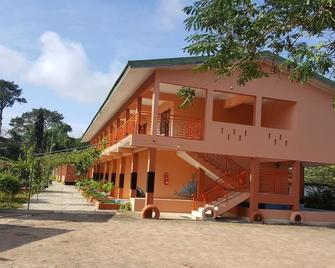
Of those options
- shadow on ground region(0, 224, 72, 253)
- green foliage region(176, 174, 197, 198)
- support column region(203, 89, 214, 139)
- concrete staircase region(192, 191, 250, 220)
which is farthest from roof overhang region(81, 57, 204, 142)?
shadow on ground region(0, 224, 72, 253)

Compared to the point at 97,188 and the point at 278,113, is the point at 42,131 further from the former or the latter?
the point at 278,113

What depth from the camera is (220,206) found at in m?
18.8

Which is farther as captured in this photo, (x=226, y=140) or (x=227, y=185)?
(x=227, y=185)

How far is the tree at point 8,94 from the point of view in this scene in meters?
92.7

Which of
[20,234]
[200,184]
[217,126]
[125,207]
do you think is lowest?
[20,234]

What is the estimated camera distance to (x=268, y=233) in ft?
A: 51.1

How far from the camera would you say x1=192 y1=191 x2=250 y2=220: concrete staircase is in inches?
732

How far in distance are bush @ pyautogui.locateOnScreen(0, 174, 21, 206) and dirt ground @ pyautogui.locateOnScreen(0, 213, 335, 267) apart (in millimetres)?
2057

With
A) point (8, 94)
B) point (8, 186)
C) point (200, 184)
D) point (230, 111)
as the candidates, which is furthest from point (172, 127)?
point (8, 94)

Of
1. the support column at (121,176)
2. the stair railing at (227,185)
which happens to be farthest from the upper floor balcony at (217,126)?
the support column at (121,176)

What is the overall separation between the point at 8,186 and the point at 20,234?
7110 millimetres

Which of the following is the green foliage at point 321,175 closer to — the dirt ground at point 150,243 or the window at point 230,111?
the window at point 230,111

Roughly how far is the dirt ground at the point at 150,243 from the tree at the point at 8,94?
3201 inches

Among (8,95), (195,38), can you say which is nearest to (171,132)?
(195,38)
